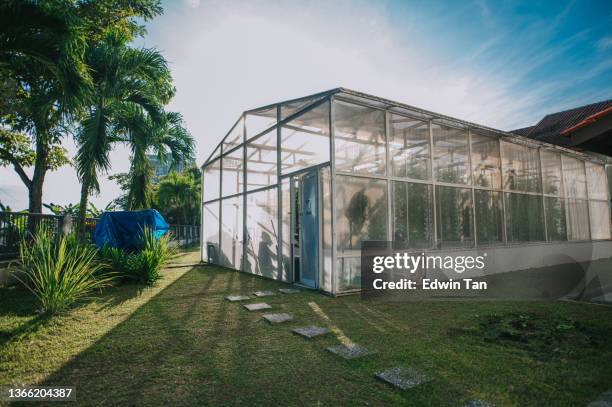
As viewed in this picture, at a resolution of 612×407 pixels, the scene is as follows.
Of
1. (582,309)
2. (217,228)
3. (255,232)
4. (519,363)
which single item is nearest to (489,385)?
(519,363)

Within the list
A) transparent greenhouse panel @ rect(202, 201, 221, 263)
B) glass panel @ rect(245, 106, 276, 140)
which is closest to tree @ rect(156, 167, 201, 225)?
transparent greenhouse panel @ rect(202, 201, 221, 263)

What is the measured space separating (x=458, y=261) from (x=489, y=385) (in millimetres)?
5373

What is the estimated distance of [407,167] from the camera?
668 cm

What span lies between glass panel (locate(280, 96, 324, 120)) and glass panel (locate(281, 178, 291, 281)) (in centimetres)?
167

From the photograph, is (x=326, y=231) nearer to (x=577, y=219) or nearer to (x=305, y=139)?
(x=305, y=139)

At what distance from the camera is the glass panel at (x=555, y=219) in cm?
963

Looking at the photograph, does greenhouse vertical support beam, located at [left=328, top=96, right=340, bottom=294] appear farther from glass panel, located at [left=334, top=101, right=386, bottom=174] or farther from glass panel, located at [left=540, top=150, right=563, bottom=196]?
glass panel, located at [left=540, top=150, right=563, bottom=196]

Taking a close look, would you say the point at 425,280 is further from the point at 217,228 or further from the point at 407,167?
the point at 217,228

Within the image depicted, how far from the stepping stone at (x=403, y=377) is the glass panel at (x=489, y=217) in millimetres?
6275

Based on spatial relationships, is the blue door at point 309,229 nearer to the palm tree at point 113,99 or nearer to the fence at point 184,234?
the palm tree at point 113,99

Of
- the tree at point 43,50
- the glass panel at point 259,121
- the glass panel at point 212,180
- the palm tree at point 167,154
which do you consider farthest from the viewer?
the glass panel at point 212,180

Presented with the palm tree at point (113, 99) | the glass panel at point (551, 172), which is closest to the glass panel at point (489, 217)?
the glass panel at point (551, 172)

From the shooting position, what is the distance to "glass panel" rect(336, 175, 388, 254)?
5.71 metres

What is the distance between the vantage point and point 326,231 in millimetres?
5816
